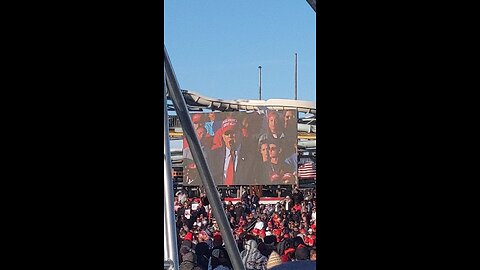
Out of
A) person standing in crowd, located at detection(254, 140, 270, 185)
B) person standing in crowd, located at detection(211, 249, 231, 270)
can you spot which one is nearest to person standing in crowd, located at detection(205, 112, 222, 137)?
person standing in crowd, located at detection(254, 140, 270, 185)

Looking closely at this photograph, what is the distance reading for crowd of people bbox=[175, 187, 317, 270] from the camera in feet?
21.1

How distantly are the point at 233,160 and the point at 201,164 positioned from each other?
15744 mm

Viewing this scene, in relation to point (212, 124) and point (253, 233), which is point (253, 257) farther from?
point (212, 124)

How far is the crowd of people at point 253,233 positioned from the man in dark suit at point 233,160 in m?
0.42

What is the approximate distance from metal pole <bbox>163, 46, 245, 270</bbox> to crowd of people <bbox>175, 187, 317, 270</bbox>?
172 millimetres

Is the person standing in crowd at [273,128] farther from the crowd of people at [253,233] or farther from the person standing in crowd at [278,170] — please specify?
the crowd of people at [253,233]

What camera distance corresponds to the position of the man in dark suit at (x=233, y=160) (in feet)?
55.3

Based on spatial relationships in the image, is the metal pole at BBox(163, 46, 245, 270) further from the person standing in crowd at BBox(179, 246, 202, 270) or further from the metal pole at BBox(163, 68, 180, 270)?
the person standing in crowd at BBox(179, 246, 202, 270)

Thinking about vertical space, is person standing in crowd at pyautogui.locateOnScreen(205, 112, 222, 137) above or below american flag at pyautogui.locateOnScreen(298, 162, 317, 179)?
above

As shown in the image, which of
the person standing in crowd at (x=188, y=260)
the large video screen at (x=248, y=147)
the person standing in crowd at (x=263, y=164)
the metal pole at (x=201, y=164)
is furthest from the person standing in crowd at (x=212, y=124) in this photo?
the metal pole at (x=201, y=164)
